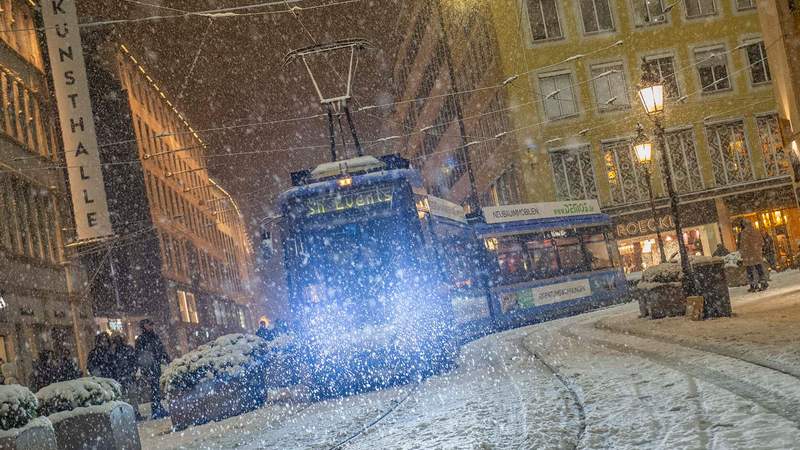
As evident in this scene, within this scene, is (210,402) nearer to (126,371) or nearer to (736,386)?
(126,371)

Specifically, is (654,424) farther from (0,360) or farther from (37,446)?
(0,360)

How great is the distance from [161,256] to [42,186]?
54.2ft

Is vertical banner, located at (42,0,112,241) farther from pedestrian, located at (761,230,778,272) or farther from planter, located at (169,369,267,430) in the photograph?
pedestrian, located at (761,230,778,272)

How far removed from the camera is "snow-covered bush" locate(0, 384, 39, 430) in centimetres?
731

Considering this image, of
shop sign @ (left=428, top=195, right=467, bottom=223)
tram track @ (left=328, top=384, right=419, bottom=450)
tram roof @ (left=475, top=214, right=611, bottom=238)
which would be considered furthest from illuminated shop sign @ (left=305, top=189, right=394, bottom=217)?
tram roof @ (left=475, top=214, right=611, bottom=238)

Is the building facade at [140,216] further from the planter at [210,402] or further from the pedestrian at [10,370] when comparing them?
the planter at [210,402]

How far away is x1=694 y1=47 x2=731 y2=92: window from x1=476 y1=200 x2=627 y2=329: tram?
14.1 metres

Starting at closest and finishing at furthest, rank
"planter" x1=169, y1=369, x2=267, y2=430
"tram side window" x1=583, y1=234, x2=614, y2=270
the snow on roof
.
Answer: "planter" x1=169, y1=369, x2=267, y2=430 → the snow on roof → "tram side window" x1=583, y1=234, x2=614, y2=270

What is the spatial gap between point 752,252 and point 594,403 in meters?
14.1

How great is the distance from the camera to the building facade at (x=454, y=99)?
1585 inches

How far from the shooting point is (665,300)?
15984 millimetres

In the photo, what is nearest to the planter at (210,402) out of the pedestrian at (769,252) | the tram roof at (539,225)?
the tram roof at (539,225)

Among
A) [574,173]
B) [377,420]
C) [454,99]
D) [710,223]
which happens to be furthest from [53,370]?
[710,223]

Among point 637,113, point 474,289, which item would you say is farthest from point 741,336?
point 637,113
